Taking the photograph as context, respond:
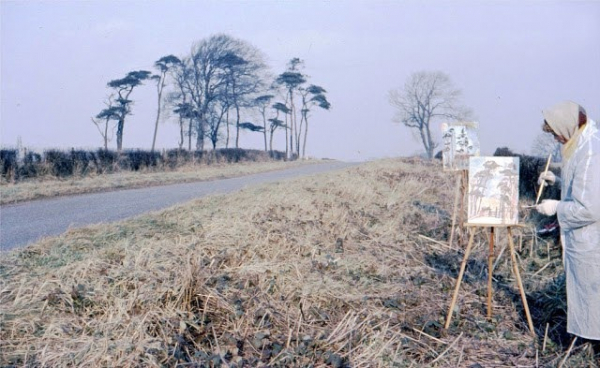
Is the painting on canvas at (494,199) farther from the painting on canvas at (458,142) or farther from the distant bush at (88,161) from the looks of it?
the distant bush at (88,161)

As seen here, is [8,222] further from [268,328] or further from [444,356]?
[444,356]

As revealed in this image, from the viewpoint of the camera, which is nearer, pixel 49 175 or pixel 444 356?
pixel 444 356

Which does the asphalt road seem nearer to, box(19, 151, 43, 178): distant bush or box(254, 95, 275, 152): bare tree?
box(19, 151, 43, 178): distant bush

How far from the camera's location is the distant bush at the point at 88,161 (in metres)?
16.4

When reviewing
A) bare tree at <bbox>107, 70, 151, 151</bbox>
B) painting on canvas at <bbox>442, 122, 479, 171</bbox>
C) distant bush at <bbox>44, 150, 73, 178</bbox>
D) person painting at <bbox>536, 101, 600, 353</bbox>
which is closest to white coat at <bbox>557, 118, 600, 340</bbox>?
person painting at <bbox>536, 101, 600, 353</bbox>

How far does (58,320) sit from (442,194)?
988 cm

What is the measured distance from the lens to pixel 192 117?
40.7m

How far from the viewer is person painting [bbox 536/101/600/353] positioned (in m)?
3.32

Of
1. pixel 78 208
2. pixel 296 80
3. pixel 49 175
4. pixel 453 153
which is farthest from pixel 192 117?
pixel 453 153

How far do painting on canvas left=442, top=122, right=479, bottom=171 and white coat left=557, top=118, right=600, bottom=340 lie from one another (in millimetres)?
4236

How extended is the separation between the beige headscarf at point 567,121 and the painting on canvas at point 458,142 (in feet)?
13.6

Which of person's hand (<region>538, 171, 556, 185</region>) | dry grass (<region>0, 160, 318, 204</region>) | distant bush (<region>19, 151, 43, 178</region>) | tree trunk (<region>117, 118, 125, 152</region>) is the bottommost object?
dry grass (<region>0, 160, 318, 204</region>)

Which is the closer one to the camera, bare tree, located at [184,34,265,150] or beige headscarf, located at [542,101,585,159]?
beige headscarf, located at [542,101,585,159]

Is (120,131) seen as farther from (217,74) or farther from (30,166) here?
(30,166)
